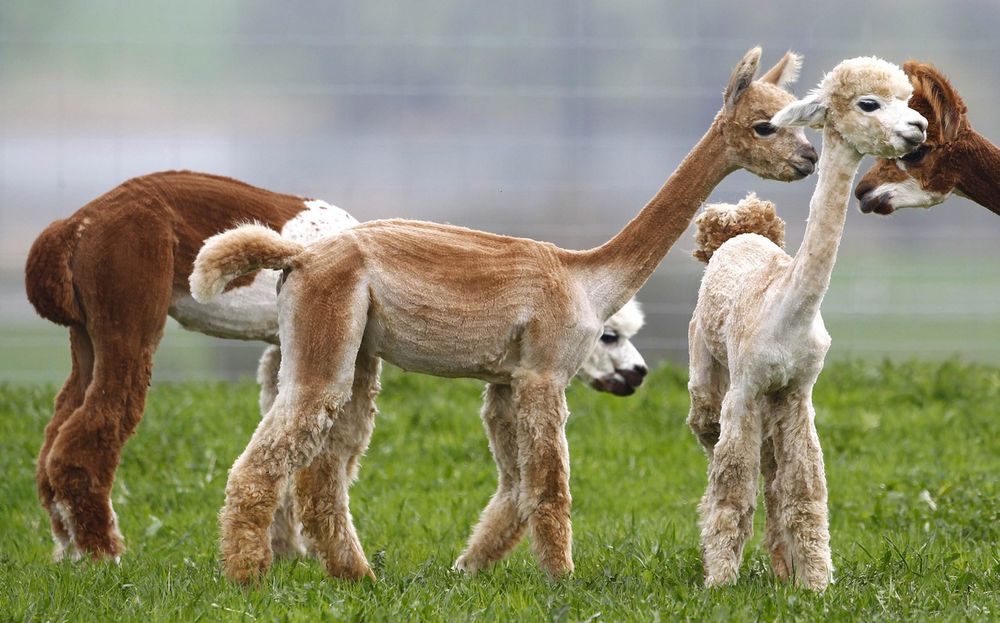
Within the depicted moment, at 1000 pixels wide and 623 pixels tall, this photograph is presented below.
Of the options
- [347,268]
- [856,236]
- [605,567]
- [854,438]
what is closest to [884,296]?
[856,236]

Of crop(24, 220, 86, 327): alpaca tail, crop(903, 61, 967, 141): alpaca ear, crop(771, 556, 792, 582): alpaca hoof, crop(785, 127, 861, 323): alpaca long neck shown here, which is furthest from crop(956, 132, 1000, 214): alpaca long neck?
crop(24, 220, 86, 327): alpaca tail

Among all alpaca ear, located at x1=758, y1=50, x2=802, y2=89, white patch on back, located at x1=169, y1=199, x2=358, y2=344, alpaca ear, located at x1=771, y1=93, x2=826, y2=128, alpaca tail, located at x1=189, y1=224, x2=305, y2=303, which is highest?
alpaca ear, located at x1=758, y1=50, x2=802, y2=89

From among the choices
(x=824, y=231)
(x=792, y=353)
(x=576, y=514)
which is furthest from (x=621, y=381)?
(x=824, y=231)

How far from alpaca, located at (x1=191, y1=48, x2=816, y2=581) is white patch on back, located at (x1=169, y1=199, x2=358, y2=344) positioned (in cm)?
135

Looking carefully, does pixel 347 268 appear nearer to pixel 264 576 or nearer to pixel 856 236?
pixel 264 576

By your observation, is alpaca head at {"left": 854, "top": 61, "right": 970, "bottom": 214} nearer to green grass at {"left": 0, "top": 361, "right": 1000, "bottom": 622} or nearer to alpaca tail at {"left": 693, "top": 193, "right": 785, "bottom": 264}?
alpaca tail at {"left": 693, "top": 193, "right": 785, "bottom": 264}

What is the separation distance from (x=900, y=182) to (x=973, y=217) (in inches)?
269

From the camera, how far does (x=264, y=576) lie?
545 centimetres

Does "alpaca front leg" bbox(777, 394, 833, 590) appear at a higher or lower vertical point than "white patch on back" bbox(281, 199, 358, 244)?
lower

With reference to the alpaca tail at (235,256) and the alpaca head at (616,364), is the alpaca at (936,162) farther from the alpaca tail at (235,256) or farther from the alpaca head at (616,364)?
the alpaca tail at (235,256)

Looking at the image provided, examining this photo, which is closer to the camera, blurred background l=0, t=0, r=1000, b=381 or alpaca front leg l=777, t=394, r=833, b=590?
alpaca front leg l=777, t=394, r=833, b=590

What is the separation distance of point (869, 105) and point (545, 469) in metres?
1.98

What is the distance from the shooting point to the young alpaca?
203 inches

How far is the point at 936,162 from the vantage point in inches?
238
